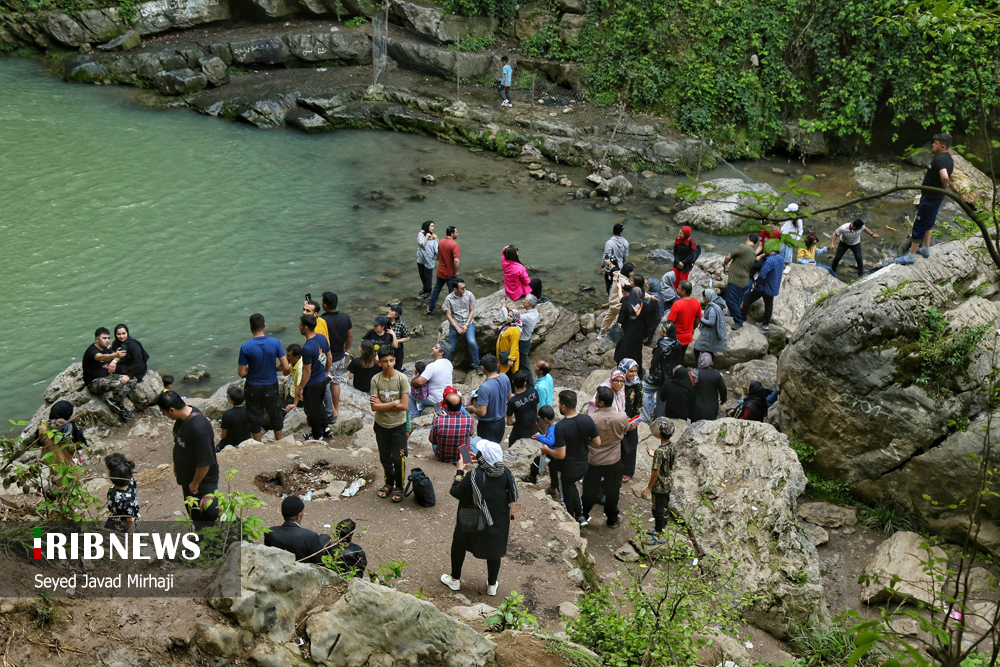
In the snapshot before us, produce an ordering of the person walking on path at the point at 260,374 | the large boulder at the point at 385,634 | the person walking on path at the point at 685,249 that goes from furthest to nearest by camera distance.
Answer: the person walking on path at the point at 685,249 < the person walking on path at the point at 260,374 < the large boulder at the point at 385,634

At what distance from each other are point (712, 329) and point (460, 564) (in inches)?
246

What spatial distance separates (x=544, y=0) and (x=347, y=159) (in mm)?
9723

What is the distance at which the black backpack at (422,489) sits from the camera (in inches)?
320

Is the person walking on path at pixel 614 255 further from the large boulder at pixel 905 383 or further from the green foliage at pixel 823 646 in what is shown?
the green foliage at pixel 823 646

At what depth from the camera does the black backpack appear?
26.7 ft

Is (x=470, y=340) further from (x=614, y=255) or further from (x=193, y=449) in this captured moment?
(x=193, y=449)

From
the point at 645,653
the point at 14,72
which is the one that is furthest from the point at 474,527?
the point at 14,72

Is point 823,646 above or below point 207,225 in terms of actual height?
below

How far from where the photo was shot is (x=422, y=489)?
812 cm

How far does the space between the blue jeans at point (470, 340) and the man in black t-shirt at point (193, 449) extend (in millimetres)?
5918

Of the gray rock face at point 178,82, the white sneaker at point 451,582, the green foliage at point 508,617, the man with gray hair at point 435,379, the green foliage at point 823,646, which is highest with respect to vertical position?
the gray rock face at point 178,82

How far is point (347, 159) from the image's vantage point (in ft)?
67.4

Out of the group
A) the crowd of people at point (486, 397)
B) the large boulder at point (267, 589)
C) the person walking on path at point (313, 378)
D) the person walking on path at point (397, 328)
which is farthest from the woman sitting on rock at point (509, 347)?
the large boulder at point (267, 589)

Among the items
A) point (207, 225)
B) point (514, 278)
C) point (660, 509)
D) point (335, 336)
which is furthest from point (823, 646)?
point (207, 225)
